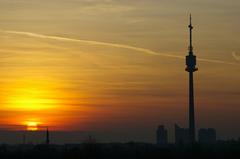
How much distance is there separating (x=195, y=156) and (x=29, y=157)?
23232 mm

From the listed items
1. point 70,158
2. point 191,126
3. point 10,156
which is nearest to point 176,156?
point 70,158

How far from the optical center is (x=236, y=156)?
297ft

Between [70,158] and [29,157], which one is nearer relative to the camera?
[70,158]

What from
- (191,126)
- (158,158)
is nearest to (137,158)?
(158,158)

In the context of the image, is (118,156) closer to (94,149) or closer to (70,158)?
(94,149)

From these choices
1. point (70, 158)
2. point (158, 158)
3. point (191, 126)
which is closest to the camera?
point (70, 158)

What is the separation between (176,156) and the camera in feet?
311

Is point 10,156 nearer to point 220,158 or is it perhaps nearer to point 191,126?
point 220,158

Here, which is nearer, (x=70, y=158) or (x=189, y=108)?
(x=70, y=158)

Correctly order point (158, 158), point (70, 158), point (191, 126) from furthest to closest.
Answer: point (191, 126) → point (158, 158) → point (70, 158)

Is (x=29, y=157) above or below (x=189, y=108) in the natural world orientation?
below

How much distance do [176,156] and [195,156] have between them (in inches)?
105

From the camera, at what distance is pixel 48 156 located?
9238 centimetres

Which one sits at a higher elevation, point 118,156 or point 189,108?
point 189,108
